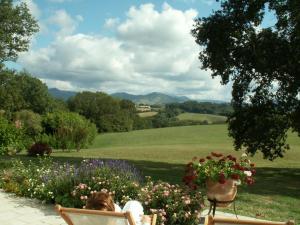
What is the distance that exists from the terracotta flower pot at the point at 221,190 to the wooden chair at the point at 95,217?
3.10 meters

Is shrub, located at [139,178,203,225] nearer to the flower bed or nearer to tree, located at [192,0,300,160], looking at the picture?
the flower bed

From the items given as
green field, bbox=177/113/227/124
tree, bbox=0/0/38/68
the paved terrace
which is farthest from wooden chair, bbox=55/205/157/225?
green field, bbox=177/113/227/124

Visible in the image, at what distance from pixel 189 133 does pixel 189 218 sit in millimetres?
62195

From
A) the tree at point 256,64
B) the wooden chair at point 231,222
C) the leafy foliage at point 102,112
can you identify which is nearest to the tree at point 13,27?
the tree at point 256,64

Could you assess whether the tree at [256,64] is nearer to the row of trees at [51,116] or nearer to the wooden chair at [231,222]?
the row of trees at [51,116]

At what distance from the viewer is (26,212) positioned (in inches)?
344

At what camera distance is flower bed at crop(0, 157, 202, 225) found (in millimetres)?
7626

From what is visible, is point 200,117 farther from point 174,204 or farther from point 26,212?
point 174,204

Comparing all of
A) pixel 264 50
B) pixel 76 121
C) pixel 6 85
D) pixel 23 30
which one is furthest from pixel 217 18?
pixel 76 121

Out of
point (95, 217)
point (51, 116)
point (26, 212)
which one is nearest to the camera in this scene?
point (95, 217)

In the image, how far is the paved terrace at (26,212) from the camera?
807 cm

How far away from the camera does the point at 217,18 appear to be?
1973 cm

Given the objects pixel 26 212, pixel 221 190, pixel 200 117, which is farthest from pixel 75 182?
pixel 200 117

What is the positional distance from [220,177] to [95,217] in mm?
3135
